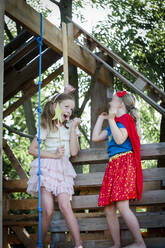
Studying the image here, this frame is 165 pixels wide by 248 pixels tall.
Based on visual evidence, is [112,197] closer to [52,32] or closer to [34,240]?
[52,32]

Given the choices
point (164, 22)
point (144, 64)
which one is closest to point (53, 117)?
point (144, 64)

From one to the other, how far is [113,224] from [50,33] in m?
2.67

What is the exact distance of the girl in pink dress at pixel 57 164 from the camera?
168 inches

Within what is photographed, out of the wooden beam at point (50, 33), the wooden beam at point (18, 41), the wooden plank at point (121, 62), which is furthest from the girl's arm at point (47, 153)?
the wooden beam at point (18, 41)

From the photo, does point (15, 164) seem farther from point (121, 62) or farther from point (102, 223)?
point (102, 223)

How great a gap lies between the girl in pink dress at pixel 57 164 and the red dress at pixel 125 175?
38cm

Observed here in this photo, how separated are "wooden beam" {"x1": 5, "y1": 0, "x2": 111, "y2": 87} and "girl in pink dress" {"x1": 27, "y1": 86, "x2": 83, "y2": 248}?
1.15 metres

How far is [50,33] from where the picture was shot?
219 inches

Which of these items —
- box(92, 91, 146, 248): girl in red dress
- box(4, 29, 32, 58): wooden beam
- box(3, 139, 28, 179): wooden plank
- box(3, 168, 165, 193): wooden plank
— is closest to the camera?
box(92, 91, 146, 248): girl in red dress

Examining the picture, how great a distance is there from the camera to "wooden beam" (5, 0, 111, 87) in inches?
196

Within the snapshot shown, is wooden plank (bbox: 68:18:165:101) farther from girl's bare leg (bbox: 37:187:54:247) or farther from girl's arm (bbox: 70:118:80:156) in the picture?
girl's bare leg (bbox: 37:187:54:247)

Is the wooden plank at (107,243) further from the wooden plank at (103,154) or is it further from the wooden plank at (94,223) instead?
the wooden plank at (103,154)

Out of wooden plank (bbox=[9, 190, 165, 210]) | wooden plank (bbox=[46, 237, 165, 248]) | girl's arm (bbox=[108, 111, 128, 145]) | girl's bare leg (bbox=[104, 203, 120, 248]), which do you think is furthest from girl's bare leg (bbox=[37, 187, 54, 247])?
girl's arm (bbox=[108, 111, 128, 145])

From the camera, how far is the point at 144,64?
8438mm
